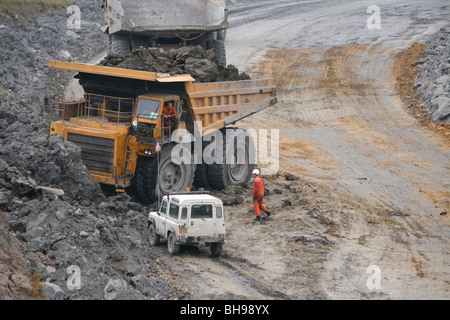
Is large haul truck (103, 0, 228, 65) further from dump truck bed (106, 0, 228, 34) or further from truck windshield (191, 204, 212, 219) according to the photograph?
truck windshield (191, 204, 212, 219)

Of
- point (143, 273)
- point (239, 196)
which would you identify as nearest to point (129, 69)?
point (239, 196)

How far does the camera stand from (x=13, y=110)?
1780cm

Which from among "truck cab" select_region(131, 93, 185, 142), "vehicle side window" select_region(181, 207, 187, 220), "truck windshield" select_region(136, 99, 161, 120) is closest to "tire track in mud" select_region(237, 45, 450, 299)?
"vehicle side window" select_region(181, 207, 187, 220)

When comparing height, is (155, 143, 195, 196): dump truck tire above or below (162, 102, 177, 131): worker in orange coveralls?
below

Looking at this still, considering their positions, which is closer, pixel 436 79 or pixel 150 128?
A: pixel 150 128

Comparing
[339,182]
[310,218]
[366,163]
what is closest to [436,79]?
[366,163]

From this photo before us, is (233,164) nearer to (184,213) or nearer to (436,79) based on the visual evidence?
(184,213)

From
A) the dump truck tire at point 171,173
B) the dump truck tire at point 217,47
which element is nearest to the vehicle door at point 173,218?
the dump truck tire at point 171,173

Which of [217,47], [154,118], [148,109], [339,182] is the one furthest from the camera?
[217,47]

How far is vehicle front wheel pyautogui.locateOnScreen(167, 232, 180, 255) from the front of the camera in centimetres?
1262

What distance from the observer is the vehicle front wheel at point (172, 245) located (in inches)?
497

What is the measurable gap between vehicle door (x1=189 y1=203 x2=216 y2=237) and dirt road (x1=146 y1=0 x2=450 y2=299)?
533 mm

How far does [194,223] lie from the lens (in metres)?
12.6

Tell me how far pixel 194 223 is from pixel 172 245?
617 millimetres
